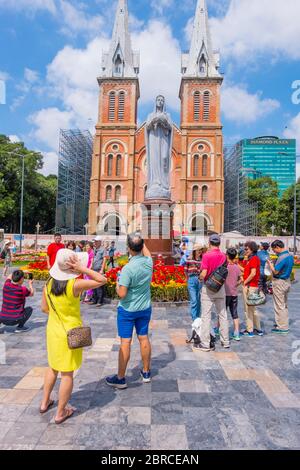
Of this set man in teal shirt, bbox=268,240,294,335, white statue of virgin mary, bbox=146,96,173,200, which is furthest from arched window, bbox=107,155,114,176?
man in teal shirt, bbox=268,240,294,335

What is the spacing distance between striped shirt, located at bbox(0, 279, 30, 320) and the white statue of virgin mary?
7.20 m

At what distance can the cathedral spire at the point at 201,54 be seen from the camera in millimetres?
42125

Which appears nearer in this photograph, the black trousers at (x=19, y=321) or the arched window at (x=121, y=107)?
the black trousers at (x=19, y=321)

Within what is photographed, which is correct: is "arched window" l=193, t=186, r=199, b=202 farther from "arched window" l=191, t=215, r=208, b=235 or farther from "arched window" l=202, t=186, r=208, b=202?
"arched window" l=191, t=215, r=208, b=235

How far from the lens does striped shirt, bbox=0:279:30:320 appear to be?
18.1 feet

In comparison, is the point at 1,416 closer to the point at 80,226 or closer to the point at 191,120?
the point at 191,120

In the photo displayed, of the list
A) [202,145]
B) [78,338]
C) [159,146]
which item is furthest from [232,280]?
[202,145]

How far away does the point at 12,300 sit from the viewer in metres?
5.55

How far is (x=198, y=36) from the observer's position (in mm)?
44000

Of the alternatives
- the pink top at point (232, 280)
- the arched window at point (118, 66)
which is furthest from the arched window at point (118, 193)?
the pink top at point (232, 280)

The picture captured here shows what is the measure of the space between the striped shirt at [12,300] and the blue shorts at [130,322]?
2722 millimetres

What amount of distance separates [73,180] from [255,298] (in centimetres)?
4162

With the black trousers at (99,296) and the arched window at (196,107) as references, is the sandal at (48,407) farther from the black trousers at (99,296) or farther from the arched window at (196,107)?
the arched window at (196,107)

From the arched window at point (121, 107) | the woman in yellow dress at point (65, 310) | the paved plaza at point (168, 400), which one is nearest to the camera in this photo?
the paved plaza at point (168, 400)
